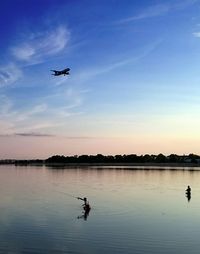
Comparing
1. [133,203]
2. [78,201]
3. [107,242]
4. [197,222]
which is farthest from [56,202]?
[107,242]

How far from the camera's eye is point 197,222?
4553cm

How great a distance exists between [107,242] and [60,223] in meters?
10.0

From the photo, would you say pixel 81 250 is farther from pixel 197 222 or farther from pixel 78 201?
pixel 78 201

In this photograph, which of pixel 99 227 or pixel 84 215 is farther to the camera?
pixel 84 215

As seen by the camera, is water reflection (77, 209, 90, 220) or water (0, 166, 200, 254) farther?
water reflection (77, 209, 90, 220)

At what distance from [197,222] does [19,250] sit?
2144cm

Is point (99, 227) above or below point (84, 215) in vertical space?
below

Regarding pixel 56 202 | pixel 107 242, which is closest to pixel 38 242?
pixel 107 242

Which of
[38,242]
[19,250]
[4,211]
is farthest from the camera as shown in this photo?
[4,211]

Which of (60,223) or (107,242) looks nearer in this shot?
(107,242)

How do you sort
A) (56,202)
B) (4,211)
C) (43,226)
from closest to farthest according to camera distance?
1. (43,226)
2. (4,211)
3. (56,202)

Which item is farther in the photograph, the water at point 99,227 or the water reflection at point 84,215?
the water reflection at point 84,215

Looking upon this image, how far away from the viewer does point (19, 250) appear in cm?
3088

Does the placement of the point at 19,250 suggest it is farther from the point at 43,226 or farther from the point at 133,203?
the point at 133,203
